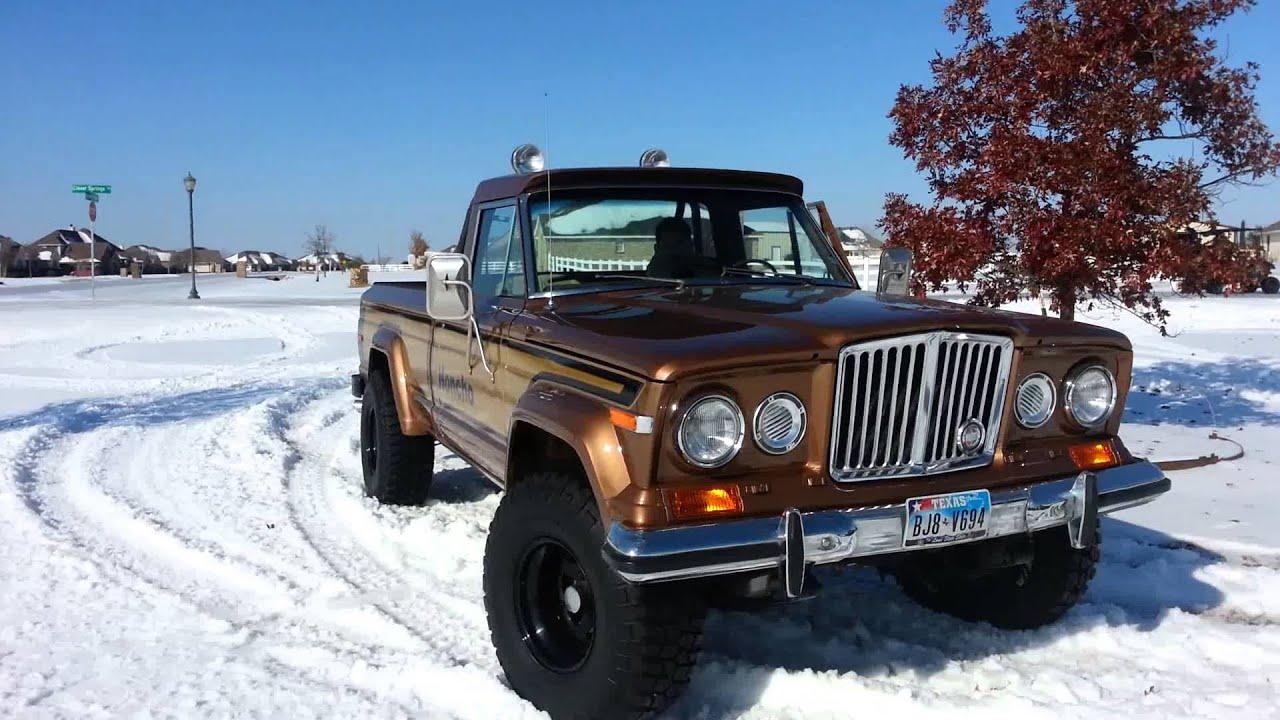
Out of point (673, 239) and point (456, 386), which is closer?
point (673, 239)

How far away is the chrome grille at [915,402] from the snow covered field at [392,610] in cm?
81

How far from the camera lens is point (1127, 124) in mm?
6414

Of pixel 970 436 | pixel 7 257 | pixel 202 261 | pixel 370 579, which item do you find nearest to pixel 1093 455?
pixel 970 436

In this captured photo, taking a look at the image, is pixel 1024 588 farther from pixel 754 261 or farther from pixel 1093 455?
pixel 754 261

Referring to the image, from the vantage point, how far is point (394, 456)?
18.9 feet

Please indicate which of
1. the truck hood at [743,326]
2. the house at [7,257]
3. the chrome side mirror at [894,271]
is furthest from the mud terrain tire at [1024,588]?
the house at [7,257]

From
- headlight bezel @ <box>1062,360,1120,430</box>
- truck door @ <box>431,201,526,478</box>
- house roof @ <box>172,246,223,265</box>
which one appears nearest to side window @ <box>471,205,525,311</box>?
truck door @ <box>431,201,526,478</box>

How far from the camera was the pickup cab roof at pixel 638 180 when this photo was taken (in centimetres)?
445

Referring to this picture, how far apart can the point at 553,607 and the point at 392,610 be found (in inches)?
44.1

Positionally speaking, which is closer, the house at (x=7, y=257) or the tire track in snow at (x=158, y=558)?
the tire track in snow at (x=158, y=558)

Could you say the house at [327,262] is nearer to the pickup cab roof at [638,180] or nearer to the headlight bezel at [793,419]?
the pickup cab roof at [638,180]

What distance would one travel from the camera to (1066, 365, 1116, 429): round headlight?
3.49 meters

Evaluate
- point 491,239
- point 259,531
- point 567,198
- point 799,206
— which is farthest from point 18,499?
point 799,206

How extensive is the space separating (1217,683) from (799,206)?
8.52 feet
